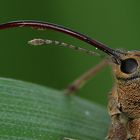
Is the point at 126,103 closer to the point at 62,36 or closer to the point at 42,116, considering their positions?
the point at 42,116

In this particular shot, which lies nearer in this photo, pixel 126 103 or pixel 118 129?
pixel 126 103

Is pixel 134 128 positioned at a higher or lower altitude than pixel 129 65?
lower

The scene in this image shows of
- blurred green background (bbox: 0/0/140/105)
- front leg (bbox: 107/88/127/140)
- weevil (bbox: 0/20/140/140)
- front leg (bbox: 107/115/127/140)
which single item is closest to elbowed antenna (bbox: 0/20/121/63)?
weevil (bbox: 0/20/140/140)

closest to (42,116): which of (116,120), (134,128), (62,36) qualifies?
(116,120)

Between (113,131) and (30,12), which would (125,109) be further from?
(30,12)

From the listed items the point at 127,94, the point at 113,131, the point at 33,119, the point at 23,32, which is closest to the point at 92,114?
A: the point at 113,131

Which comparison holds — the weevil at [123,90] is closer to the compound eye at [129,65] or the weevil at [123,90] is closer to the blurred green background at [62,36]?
the compound eye at [129,65]

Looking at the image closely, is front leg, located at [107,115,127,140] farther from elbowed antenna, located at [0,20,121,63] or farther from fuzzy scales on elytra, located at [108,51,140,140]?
elbowed antenna, located at [0,20,121,63]
